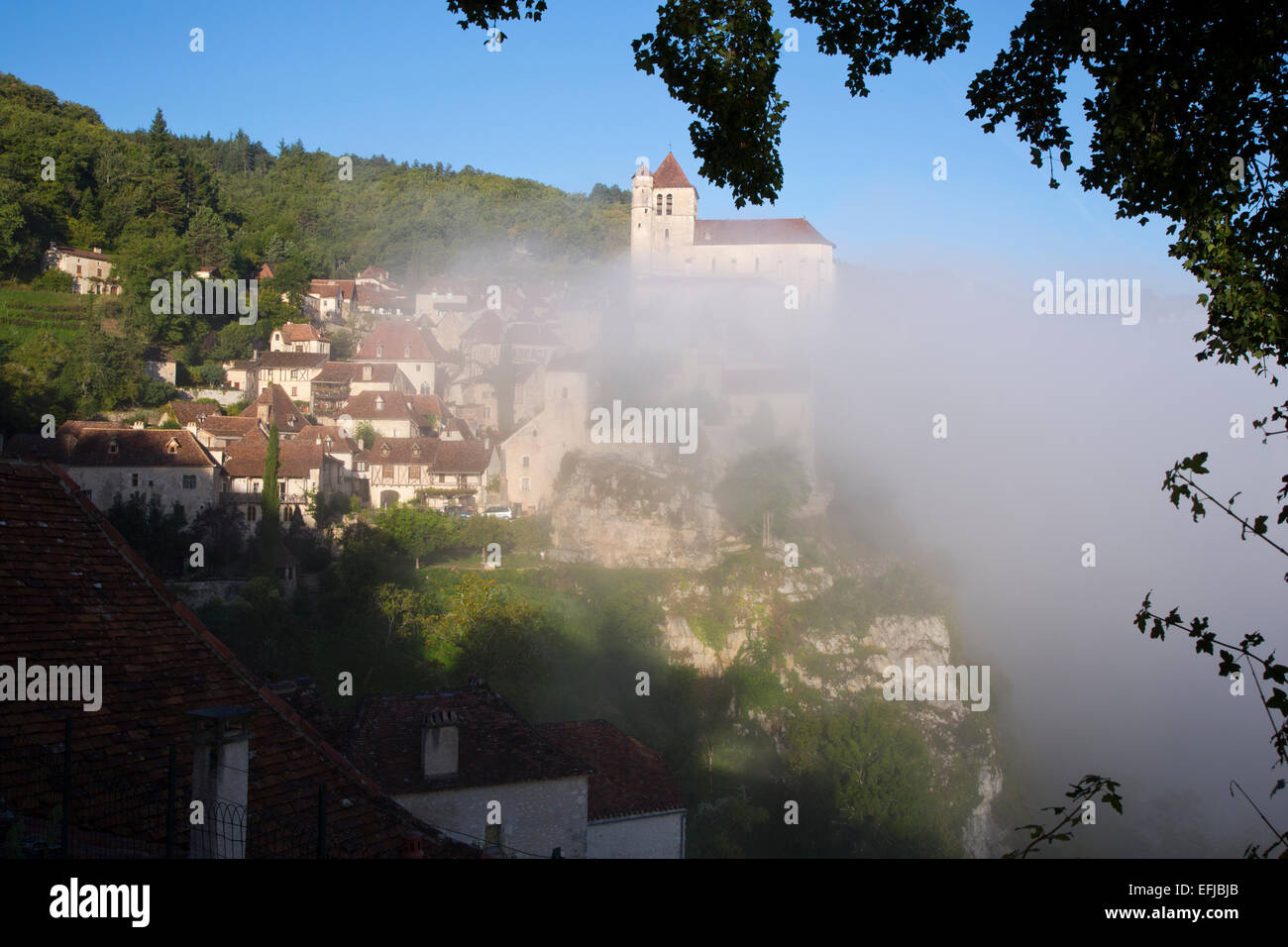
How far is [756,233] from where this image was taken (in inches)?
3179

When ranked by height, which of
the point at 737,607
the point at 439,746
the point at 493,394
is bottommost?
the point at 737,607

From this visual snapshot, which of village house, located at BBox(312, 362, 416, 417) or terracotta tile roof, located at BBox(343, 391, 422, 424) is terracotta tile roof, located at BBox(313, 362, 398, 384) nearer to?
village house, located at BBox(312, 362, 416, 417)

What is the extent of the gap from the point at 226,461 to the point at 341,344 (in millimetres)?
32580

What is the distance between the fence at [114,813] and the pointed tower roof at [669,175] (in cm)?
7858

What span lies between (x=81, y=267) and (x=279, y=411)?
28.8 m

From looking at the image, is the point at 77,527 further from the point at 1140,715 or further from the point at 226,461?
the point at 1140,715

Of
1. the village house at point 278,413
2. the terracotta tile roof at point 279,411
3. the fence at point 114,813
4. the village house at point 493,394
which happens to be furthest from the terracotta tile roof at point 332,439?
the fence at point 114,813

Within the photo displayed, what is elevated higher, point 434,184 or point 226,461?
point 434,184

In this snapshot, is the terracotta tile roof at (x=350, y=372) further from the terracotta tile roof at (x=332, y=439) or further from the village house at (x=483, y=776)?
the village house at (x=483, y=776)

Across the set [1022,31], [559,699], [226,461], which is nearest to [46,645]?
[1022,31]

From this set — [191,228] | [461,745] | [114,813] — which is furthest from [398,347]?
[114,813]

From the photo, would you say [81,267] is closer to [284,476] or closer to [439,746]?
[284,476]

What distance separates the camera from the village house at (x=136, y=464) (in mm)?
43688
